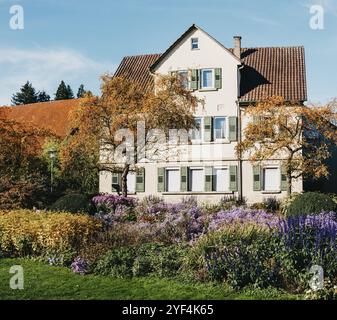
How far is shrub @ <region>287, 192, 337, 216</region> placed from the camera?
66.9 feet

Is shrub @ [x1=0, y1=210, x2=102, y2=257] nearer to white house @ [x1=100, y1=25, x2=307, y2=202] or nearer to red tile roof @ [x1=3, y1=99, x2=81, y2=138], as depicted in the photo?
white house @ [x1=100, y1=25, x2=307, y2=202]

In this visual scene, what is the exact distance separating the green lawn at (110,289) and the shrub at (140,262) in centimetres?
34

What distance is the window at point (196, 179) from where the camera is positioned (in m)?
33.8

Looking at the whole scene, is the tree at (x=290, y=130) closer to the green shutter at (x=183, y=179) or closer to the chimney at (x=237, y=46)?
the green shutter at (x=183, y=179)

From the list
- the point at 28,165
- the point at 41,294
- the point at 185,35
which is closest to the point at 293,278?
the point at 41,294

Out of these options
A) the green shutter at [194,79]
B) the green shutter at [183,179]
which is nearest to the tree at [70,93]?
the green shutter at [194,79]

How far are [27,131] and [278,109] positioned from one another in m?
12.3

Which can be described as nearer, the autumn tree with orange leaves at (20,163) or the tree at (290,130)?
the autumn tree with orange leaves at (20,163)

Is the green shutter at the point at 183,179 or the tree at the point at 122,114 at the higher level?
the tree at the point at 122,114

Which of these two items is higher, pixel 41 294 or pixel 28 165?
pixel 28 165

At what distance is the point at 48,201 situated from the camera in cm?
2619

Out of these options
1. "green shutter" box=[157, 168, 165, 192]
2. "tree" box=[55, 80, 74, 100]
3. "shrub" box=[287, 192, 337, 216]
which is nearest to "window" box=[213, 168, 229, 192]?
"green shutter" box=[157, 168, 165, 192]
